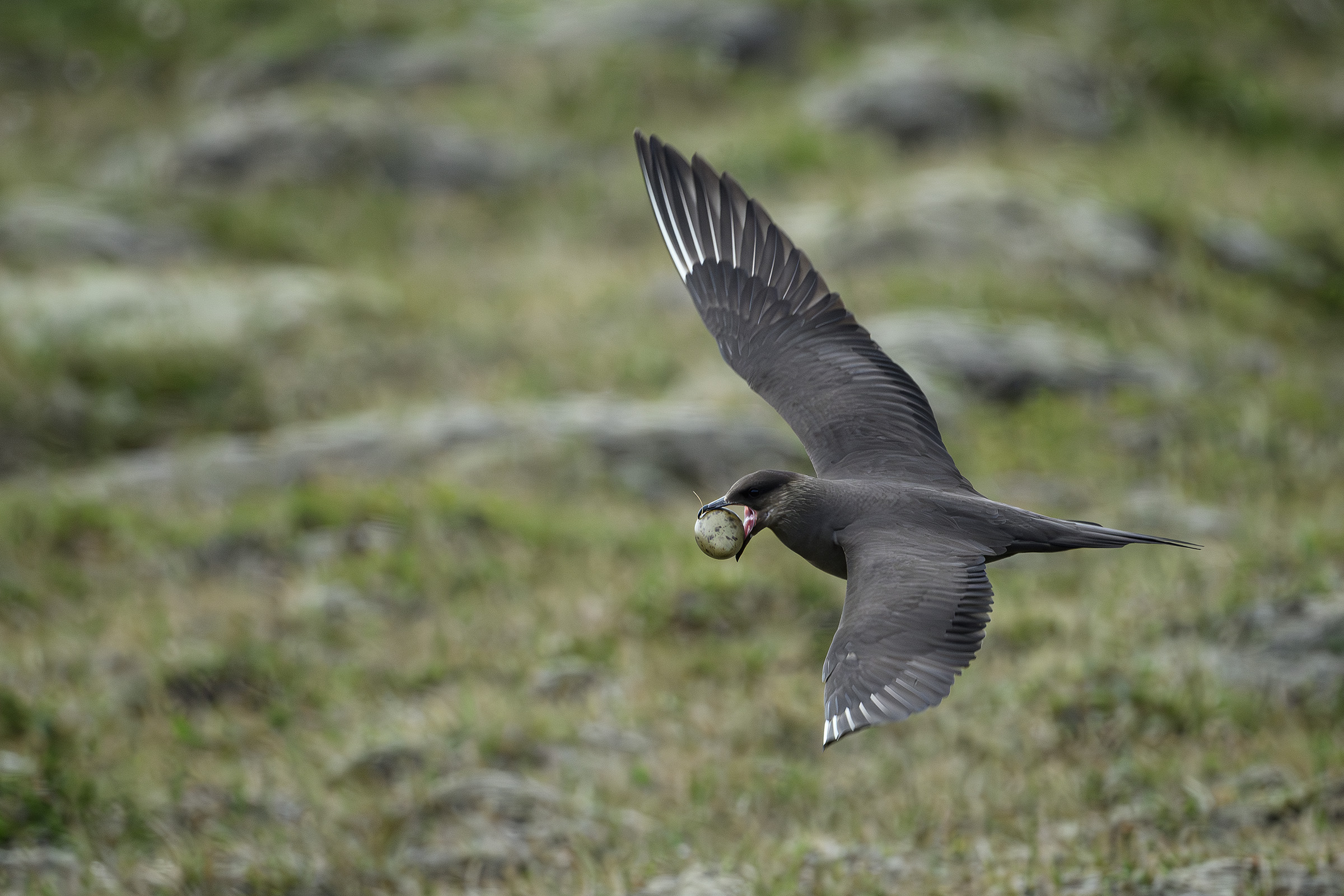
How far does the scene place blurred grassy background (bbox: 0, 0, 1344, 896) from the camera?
551cm

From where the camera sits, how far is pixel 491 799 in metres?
5.64

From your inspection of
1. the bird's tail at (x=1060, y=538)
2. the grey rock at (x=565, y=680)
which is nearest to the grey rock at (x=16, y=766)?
the grey rock at (x=565, y=680)

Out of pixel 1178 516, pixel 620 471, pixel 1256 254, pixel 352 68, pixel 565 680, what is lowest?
pixel 565 680

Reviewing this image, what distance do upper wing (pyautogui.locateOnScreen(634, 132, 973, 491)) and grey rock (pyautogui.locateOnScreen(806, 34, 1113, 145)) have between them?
989cm

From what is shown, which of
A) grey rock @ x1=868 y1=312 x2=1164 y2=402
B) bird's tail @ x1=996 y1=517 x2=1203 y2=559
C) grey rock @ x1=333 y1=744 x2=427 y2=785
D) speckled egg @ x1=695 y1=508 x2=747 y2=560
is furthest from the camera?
grey rock @ x1=868 y1=312 x2=1164 y2=402

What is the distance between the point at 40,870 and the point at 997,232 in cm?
927

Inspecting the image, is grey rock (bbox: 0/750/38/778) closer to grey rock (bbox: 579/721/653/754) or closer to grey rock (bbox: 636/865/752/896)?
grey rock (bbox: 579/721/653/754)

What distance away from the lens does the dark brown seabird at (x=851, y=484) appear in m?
3.88

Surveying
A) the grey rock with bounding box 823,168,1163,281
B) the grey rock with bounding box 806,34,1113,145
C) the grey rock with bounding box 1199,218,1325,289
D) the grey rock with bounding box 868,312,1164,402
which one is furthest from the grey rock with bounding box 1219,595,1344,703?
the grey rock with bounding box 806,34,1113,145

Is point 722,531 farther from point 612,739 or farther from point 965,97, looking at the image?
point 965,97

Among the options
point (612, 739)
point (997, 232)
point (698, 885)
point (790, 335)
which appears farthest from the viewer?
point (997, 232)

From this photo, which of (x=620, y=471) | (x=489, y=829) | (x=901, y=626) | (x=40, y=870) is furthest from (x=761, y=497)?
(x=620, y=471)

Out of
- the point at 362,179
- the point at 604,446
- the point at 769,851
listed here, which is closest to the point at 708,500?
the point at 604,446

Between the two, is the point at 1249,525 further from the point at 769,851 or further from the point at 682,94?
the point at 682,94
